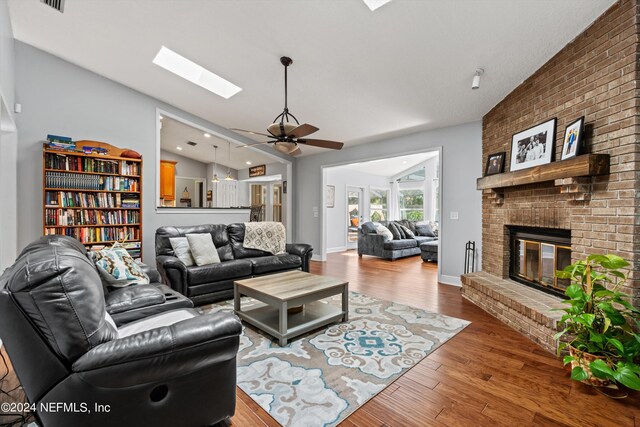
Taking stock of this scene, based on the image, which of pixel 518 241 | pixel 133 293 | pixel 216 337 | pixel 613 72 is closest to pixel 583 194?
pixel 613 72

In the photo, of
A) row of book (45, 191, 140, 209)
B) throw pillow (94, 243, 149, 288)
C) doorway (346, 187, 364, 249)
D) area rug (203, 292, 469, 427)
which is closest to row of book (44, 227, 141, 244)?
row of book (45, 191, 140, 209)

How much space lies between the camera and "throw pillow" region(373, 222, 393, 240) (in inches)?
273

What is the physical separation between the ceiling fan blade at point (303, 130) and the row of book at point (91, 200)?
3114mm

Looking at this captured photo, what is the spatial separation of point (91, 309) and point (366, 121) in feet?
14.5

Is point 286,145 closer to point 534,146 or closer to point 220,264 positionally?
point 220,264

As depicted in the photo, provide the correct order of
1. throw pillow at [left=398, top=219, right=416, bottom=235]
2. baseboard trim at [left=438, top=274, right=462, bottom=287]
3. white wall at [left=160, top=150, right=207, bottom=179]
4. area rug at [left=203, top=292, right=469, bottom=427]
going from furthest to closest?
white wall at [left=160, top=150, right=207, bottom=179], throw pillow at [left=398, top=219, right=416, bottom=235], baseboard trim at [left=438, top=274, right=462, bottom=287], area rug at [left=203, top=292, right=469, bottom=427]

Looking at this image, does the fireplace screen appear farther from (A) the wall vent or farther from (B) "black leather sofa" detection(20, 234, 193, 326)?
(A) the wall vent

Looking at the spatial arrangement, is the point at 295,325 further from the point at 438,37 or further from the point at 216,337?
the point at 438,37

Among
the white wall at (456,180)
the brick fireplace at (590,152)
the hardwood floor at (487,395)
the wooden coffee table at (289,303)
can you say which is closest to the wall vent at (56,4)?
the wooden coffee table at (289,303)

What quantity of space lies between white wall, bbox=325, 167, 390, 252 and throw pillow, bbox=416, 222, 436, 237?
174cm

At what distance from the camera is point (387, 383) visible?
201 centimetres

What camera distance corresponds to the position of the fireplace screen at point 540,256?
2.94 meters

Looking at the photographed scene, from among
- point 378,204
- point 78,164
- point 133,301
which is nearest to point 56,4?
point 78,164

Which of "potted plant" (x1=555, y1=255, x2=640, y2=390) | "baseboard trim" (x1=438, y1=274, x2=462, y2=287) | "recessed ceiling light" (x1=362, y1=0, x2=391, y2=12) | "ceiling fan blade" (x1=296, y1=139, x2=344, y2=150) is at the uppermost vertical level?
"recessed ceiling light" (x1=362, y1=0, x2=391, y2=12)
